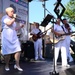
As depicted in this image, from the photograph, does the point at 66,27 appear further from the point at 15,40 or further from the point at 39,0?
the point at 39,0

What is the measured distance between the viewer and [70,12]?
2408 cm

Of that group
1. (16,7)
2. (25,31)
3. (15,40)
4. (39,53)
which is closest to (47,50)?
(39,53)

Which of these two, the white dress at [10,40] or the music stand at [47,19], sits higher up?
the music stand at [47,19]

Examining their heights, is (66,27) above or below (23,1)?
below

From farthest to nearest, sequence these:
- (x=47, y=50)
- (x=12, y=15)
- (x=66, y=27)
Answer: (x=47, y=50) < (x=66, y=27) < (x=12, y=15)

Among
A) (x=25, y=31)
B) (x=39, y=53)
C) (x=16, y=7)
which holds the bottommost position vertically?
(x=39, y=53)

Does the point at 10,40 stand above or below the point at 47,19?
below

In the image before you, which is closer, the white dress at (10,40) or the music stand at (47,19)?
the music stand at (47,19)

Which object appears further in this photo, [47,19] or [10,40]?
[10,40]

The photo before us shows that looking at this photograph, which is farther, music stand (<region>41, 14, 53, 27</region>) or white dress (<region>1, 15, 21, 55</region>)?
white dress (<region>1, 15, 21, 55</region>)

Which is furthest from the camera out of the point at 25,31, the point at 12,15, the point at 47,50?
the point at 47,50

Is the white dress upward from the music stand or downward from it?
downward

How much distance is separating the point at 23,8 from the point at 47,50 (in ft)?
8.14

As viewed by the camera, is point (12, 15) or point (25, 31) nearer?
point (12, 15)
